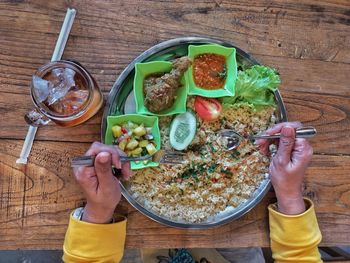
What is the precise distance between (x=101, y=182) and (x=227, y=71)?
1.72 ft

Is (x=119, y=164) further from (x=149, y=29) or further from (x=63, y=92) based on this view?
(x=149, y=29)

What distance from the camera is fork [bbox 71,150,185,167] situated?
3.91 feet

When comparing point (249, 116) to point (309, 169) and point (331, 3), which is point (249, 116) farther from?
point (331, 3)

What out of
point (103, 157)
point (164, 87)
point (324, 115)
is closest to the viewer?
point (103, 157)

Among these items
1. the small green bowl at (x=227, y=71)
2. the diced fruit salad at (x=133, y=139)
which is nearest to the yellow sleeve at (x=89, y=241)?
the diced fruit salad at (x=133, y=139)

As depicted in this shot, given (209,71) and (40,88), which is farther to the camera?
(209,71)

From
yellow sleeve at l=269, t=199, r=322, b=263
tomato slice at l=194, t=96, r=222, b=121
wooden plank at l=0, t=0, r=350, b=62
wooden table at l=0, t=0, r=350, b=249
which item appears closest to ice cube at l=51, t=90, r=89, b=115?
wooden table at l=0, t=0, r=350, b=249

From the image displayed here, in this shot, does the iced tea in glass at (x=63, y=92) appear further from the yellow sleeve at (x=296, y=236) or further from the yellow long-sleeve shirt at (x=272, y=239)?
the yellow sleeve at (x=296, y=236)

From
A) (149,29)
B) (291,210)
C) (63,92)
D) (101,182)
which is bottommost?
(291,210)

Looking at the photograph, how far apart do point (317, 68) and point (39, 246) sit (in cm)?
110

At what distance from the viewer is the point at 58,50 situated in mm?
1354

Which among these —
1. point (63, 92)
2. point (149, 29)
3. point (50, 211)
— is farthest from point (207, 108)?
point (50, 211)

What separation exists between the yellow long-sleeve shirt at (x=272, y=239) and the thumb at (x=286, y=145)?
7.2 inches

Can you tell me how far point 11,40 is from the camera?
4.45 ft
